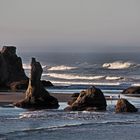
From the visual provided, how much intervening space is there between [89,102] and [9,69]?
38953 millimetres

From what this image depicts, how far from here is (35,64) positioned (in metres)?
57.5

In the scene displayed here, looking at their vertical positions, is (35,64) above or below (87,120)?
above

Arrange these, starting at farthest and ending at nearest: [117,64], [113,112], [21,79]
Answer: [117,64] → [21,79] → [113,112]

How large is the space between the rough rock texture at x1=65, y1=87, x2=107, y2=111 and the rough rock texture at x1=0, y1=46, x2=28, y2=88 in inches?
1343

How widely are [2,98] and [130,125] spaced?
2390 centimetres

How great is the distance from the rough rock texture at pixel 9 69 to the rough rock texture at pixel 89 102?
34.1m

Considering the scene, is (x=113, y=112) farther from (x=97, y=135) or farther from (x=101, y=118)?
(x=97, y=135)

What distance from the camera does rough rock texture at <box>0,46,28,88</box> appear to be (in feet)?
286

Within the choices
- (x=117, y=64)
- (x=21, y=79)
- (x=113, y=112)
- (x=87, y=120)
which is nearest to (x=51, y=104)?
(x=113, y=112)

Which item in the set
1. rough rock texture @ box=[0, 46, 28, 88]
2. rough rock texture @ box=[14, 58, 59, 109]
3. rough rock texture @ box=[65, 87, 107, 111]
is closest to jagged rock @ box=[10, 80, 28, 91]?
rough rock texture @ box=[0, 46, 28, 88]

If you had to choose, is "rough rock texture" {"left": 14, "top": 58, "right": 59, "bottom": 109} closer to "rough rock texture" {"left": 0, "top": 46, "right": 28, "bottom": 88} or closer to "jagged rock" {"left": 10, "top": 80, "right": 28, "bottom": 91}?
"jagged rock" {"left": 10, "top": 80, "right": 28, "bottom": 91}

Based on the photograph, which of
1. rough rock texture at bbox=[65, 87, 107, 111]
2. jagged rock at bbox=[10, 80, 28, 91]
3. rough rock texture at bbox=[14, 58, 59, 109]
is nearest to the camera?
rough rock texture at bbox=[65, 87, 107, 111]

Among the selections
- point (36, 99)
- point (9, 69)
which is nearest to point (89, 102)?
point (36, 99)

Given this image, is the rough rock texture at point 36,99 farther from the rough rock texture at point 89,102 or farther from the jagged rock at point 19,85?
the jagged rock at point 19,85
